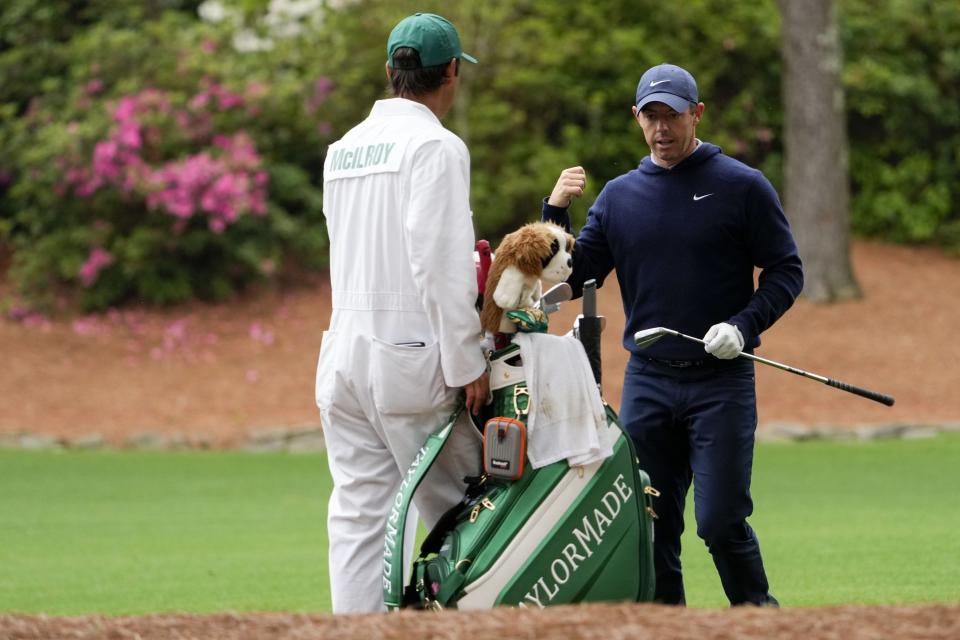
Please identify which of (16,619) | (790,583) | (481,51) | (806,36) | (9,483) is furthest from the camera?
(481,51)

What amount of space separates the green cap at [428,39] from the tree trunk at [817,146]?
40.7ft

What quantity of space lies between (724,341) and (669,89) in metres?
0.95

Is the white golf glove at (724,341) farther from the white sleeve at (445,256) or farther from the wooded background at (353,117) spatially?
the wooded background at (353,117)

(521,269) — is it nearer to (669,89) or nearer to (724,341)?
(724,341)

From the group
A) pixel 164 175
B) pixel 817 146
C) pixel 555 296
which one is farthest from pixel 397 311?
pixel 817 146

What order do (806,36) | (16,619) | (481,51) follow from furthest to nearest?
1. (481,51)
2. (806,36)
3. (16,619)

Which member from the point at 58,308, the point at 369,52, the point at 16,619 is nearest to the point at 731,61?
the point at 369,52

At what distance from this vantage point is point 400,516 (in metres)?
4.30

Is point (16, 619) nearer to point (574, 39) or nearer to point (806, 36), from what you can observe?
point (806, 36)

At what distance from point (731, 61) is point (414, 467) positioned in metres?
15.6

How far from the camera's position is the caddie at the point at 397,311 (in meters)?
4.33

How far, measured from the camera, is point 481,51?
17719mm

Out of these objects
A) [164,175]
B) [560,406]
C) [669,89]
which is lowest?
[560,406]

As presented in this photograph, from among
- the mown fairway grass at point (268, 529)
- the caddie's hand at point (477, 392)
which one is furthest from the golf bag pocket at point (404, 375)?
the mown fairway grass at point (268, 529)
